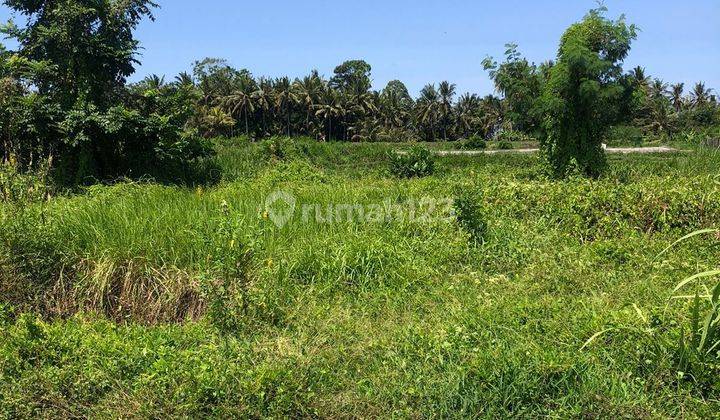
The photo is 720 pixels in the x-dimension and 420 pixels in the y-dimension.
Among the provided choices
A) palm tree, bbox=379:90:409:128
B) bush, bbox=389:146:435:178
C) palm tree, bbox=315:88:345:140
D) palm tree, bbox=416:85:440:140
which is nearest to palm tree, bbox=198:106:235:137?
palm tree, bbox=315:88:345:140

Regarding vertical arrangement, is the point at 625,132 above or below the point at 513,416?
above

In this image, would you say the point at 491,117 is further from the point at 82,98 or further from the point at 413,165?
the point at 82,98

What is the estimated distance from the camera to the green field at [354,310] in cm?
248

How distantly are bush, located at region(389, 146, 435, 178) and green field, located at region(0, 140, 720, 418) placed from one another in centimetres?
798

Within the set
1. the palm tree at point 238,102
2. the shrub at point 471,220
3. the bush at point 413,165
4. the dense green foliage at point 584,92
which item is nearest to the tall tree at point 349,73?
the palm tree at point 238,102

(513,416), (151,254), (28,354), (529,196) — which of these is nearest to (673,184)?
(529,196)

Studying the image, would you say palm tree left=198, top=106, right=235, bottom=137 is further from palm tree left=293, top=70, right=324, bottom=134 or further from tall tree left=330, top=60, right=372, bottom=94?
tall tree left=330, top=60, right=372, bottom=94

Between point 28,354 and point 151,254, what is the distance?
1436 millimetres

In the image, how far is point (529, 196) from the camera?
6426mm

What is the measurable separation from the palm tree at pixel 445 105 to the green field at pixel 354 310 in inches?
1528

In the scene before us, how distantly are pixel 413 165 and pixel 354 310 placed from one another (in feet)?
36.2

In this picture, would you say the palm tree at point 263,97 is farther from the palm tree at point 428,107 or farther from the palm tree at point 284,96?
the palm tree at point 428,107

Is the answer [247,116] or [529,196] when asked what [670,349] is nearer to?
[529,196]

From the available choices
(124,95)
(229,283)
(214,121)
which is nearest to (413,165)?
(124,95)
